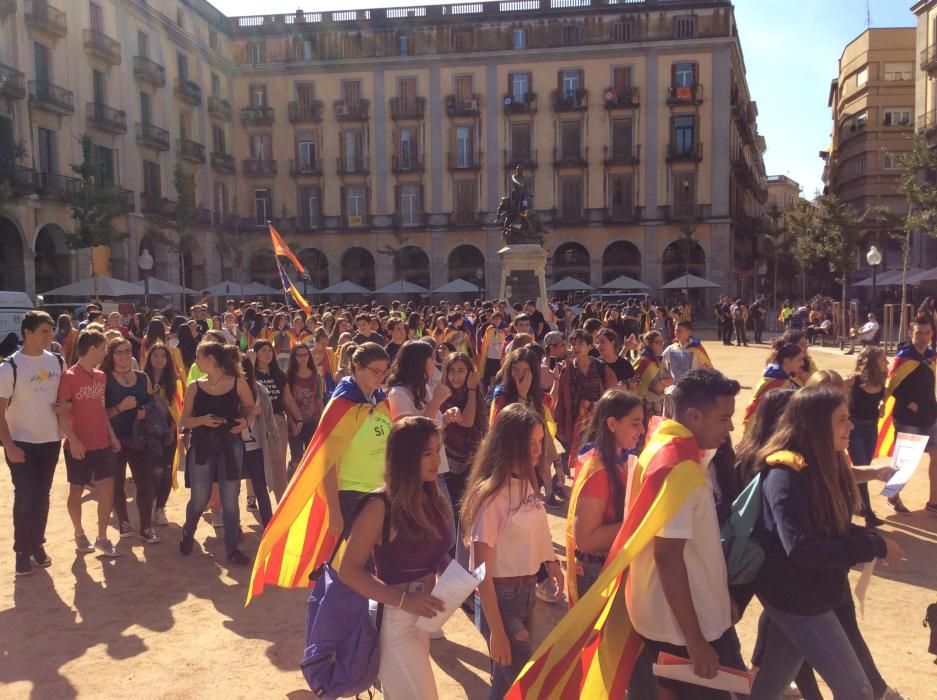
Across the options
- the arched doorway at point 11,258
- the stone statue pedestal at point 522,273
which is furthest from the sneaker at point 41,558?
the arched doorway at point 11,258

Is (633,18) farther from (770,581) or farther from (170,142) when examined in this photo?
(770,581)

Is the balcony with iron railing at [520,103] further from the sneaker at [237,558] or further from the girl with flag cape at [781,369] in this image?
the sneaker at [237,558]

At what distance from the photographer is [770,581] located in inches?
120

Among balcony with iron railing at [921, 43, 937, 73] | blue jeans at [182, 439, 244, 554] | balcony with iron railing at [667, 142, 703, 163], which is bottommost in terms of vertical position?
blue jeans at [182, 439, 244, 554]

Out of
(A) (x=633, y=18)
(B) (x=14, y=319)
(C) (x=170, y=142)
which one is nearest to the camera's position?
(B) (x=14, y=319)

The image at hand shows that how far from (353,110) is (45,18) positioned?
55.5 feet

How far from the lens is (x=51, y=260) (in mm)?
31391

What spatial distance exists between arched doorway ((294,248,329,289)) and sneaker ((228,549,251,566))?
3906cm

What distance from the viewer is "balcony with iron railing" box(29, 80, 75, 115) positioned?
2852 cm

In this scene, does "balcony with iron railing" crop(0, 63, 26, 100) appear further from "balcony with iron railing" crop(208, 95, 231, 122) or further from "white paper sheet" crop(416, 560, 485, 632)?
"white paper sheet" crop(416, 560, 485, 632)

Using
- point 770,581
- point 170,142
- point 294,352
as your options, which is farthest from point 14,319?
point 170,142

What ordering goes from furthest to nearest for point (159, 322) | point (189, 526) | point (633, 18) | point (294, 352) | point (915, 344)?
point (633, 18) → point (159, 322) → point (294, 352) → point (915, 344) → point (189, 526)

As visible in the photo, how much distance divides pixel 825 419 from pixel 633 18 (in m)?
42.1

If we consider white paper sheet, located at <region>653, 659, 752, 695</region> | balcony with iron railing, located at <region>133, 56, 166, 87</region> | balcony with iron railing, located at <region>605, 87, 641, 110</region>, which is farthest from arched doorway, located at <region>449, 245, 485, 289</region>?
white paper sheet, located at <region>653, 659, 752, 695</region>
